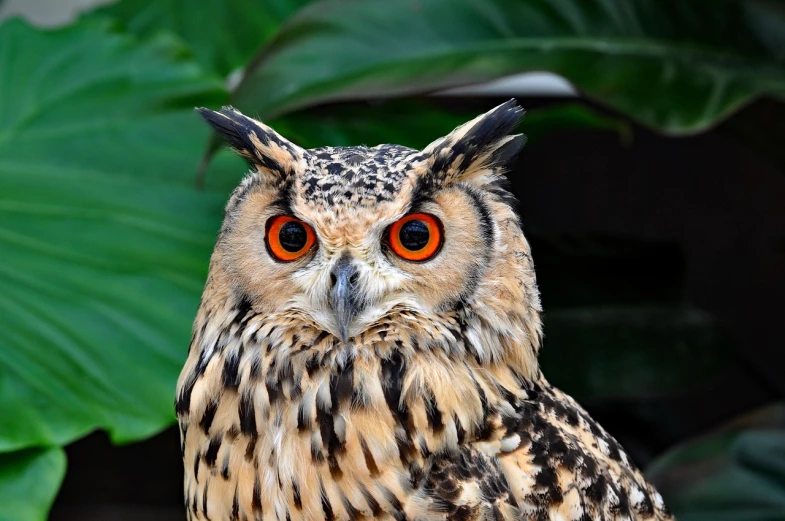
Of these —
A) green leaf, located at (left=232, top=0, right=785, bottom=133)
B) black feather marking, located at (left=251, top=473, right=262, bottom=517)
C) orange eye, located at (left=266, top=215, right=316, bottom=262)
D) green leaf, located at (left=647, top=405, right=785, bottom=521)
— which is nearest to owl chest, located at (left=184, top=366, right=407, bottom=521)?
black feather marking, located at (left=251, top=473, right=262, bottom=517)

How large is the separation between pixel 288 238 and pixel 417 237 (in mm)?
140

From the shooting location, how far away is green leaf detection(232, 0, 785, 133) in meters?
1.43

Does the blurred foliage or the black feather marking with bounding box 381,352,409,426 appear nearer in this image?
the black feather marking with bounding box 381,352,409,426

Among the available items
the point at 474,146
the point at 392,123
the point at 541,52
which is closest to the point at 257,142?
the point at 474,146

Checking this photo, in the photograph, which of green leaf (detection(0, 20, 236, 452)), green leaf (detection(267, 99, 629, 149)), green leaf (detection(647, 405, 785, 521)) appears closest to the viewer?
green leaf (detection(0, 20, 236, 452))

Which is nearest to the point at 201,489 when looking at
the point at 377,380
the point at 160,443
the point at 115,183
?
the point at 377,380

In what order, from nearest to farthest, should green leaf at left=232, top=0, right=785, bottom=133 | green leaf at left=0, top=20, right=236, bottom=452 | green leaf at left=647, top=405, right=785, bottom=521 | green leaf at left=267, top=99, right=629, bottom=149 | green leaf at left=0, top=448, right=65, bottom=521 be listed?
1. green leaf at left=0, top=448, right=65, bottom=521
2. green leaf at left=0, top=20, right=236, bottom=452
3. green leaf at left=232, top=0, right=785, bottom=133
4. green leaf at left=647, top=405, right=785, bottom=521
5. green leaf at left=267, top=99, right=629, bottom=149

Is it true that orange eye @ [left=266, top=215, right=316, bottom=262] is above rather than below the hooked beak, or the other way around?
above

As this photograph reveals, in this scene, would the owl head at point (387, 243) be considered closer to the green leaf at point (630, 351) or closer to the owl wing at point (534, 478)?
the owl wing at point (534, 478)

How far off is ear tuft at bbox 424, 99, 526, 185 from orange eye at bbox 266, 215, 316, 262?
15cm

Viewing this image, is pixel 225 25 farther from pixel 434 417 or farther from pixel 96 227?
pixel 434 417

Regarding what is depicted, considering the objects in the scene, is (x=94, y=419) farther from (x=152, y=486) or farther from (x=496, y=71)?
(x=152, y=486)

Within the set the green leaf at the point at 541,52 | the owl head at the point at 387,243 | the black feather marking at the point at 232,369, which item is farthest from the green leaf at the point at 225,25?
the black feather marking at the point at 232,369

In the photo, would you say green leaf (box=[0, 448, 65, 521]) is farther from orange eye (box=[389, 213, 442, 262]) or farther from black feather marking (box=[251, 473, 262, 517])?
orange eye (box=[389, 213, 442, 262])
